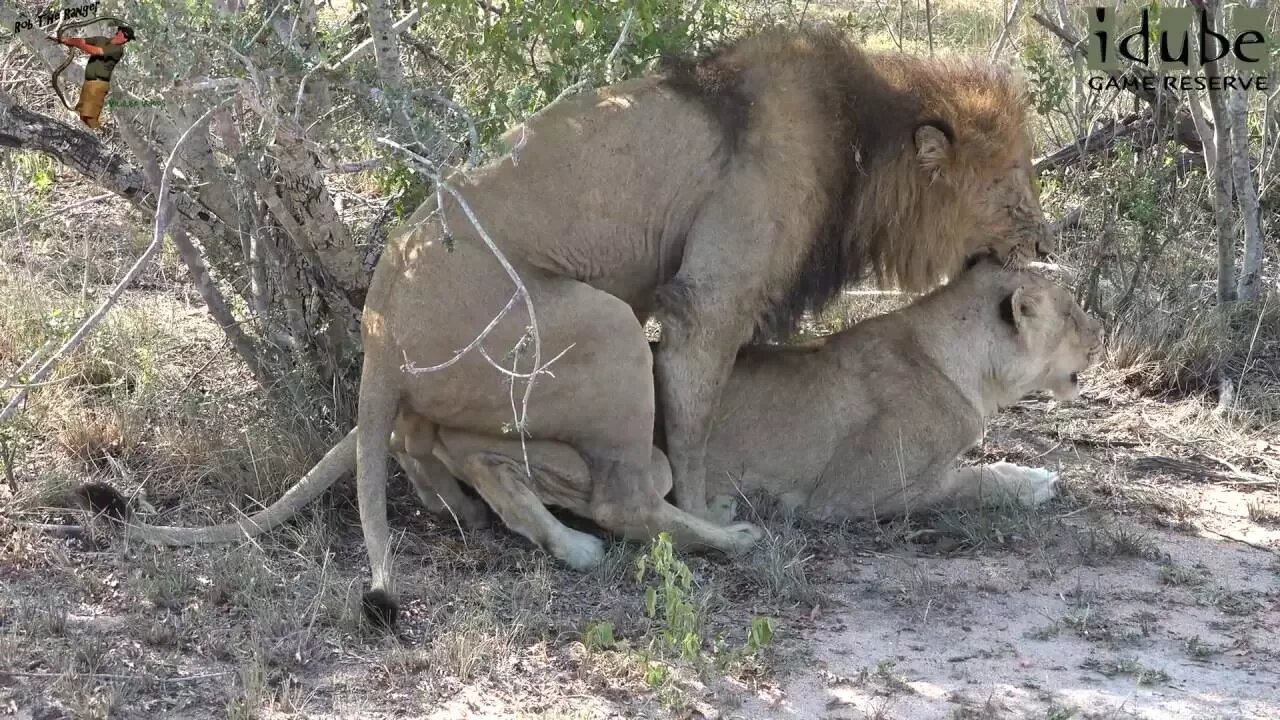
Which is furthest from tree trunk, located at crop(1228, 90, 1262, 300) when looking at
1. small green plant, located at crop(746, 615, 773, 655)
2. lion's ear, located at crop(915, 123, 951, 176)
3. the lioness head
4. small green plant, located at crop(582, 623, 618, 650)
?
small green plant, located at crop(582, 623, 618, 650)

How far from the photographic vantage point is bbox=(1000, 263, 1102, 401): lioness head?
5.77 metres

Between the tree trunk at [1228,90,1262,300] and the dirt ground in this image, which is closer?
the dirt ground

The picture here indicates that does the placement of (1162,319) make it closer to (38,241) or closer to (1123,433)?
(1123,433)

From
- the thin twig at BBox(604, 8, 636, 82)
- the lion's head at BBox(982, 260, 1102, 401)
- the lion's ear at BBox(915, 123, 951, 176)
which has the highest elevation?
the thin twig at BBox(604, 8, 636, 82)

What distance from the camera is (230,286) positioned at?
247 inches

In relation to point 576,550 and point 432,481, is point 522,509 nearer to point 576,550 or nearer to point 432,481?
point 576,550

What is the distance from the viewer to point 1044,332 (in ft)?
19.1

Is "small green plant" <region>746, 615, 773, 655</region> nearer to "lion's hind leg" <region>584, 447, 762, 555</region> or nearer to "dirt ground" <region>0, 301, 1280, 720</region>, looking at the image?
"dirt ground" <region>0, 301, 1280, 720</region>

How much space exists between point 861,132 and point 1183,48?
126 inches

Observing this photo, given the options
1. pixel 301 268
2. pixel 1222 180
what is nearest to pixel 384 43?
pixel 301 268

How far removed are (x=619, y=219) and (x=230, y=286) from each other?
2002 mm

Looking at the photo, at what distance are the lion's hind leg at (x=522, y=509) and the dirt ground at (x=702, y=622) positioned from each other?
0.08m

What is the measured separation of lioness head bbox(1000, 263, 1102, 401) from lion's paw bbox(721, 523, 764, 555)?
1301 mm

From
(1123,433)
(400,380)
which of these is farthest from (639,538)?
(1123,433)
